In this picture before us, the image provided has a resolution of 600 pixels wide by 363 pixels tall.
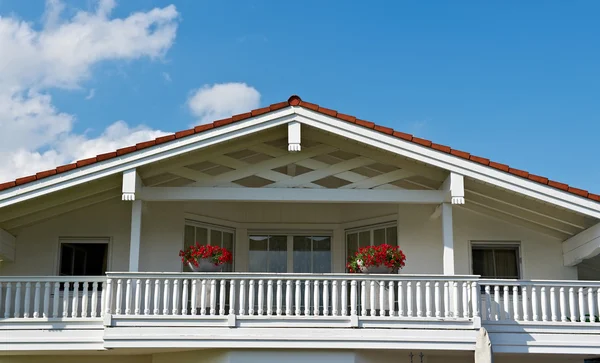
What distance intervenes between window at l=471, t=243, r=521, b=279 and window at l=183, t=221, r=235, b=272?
4869 millimetres

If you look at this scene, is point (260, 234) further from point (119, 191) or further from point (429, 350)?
point (429, 350)

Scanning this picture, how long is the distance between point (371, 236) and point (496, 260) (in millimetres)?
2513

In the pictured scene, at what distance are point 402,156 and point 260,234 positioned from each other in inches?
156

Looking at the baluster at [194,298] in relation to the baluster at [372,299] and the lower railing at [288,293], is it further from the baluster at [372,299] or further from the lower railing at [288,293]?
the baluster at [372,299]

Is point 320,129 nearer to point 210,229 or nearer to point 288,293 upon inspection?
point 288,293

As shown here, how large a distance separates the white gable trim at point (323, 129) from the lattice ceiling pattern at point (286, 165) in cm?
86

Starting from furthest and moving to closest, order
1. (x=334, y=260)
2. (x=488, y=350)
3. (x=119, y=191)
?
(x=334, y=260), (x=119, y=191), (x=488, y=350)

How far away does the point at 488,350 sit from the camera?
40.1 feet

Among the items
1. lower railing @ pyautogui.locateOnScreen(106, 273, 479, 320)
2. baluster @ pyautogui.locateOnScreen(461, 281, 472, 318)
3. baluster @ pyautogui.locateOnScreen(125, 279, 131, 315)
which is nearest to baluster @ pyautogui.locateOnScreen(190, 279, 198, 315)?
lower railing @ pyautogui.locateOnScreen(106, 273, 479, 320)

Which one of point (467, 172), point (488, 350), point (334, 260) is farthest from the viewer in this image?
point (334, 260)

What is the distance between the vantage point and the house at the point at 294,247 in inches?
490

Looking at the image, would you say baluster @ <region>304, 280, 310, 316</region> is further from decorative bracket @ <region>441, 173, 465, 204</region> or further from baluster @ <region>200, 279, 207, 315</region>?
decorative bracket @ <region>441, 173, 465, 204</region>

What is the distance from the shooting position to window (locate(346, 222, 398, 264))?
50.7 feet

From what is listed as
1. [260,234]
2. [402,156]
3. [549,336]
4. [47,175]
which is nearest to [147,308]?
[47,175]
